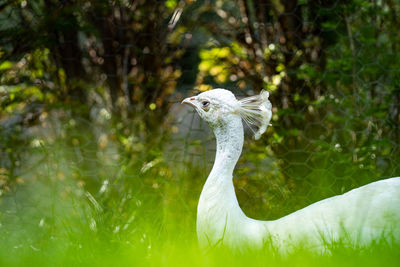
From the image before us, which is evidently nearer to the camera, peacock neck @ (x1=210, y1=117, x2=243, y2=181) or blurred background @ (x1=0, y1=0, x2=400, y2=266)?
peacock neck @ (x1=210, y1=117, x2=243, y2=181)

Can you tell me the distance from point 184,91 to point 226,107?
1001 mm

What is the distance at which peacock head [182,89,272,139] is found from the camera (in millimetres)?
1412

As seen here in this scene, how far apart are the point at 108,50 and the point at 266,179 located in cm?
95

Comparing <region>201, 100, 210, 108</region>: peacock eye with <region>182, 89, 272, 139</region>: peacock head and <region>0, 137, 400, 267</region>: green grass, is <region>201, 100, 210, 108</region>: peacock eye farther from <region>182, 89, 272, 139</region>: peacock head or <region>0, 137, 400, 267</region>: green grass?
<region>0, 137, 400, 267</region>: green grass

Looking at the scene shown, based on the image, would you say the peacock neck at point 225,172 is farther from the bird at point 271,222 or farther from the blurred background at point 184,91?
the blurred background at point 184,91

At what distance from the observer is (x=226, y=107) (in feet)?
4.64

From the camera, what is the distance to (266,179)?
6.98 feet

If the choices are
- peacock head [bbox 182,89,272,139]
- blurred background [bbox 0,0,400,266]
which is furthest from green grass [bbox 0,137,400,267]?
peacock head [bbox 182,89,272,139]

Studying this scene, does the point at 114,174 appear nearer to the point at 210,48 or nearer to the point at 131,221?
the point at 131,221

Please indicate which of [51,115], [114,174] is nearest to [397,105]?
[114,174]

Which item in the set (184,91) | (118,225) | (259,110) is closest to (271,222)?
(259,110)

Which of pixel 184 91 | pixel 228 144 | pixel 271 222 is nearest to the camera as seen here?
pixel 271 222

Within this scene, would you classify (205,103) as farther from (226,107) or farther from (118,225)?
(118,225)

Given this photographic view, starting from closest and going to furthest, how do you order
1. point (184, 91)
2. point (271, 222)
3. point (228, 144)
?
point (271, 222), point (228, 144), point (184, 91)
